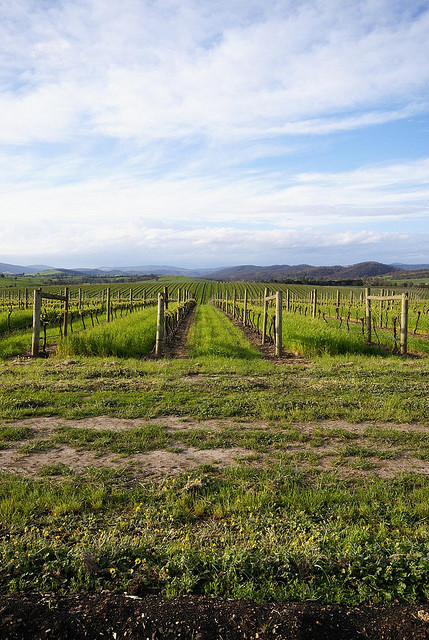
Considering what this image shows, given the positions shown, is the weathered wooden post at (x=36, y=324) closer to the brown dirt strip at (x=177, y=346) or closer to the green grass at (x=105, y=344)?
the green grass at (x=105, y=344)

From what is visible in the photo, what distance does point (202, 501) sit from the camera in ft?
12.7

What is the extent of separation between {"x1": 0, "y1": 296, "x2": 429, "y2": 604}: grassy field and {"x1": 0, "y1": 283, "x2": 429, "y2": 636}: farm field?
0.6 inches

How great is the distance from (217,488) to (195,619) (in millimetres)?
1709

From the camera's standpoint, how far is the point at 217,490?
164 inches

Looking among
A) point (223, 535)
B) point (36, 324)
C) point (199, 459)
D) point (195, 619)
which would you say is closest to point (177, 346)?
point (36, 324)

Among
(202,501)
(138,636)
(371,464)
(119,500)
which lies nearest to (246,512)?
(202,501)

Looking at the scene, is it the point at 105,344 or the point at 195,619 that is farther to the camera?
the point at 105,344

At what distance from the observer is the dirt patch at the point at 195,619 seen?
242 centimetres

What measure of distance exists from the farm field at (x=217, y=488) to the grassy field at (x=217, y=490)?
0.02 m

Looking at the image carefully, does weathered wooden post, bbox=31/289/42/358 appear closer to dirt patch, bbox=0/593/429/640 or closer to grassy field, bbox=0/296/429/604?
grassy field, bbox=0/296/429/604

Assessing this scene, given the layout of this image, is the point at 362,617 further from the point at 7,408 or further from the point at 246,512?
the point at 7,408

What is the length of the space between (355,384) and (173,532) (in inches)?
256

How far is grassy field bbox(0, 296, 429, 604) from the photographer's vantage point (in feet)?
9.57

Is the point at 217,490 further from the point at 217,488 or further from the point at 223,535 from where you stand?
the point at 223,535
